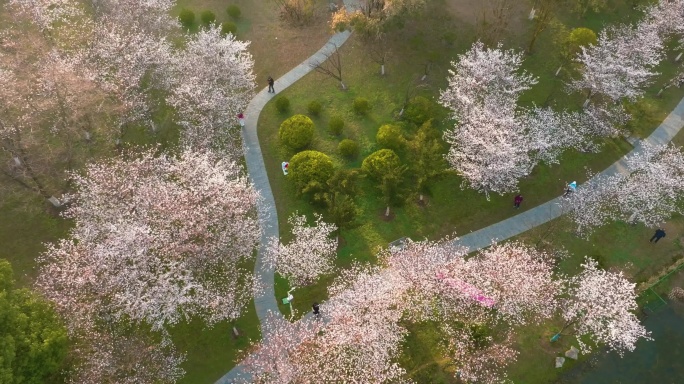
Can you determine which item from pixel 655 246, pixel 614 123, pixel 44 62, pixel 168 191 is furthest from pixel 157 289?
pixel 614 123

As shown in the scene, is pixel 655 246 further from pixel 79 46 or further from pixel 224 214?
pixel 79 46

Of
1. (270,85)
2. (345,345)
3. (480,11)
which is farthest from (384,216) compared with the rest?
(480,11)

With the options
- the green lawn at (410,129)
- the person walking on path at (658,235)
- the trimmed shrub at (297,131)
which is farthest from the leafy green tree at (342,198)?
the person walking on path at (658,235)

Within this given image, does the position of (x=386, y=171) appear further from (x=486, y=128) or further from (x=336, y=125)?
(x=486, y=128)

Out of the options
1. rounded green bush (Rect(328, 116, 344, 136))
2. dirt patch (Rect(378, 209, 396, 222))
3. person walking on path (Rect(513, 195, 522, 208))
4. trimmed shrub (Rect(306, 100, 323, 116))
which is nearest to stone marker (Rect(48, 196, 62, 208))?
trimmed shrub (Rect(306, 100, 323, 116))

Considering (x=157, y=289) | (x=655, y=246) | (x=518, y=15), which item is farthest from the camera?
(x=518, y=15)
